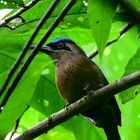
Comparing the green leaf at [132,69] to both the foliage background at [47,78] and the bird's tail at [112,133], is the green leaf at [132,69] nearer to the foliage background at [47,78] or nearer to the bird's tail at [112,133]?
the foliage background at [47,78]

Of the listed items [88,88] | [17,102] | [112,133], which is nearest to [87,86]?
[88,88]

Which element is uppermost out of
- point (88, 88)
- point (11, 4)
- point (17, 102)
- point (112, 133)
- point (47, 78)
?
point (11, 4)

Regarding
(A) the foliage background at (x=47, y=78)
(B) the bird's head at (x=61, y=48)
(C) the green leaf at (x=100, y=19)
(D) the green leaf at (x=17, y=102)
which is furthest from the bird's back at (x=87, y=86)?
(C) the green leaf at (x=100, y=19)

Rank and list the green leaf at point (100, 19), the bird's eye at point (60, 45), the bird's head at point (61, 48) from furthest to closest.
Result: the bird's eye at point (60, 45), the bird's head at point (61, 48), the green leaf at point (100, 19)

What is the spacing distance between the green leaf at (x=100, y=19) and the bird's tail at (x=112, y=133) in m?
1.52

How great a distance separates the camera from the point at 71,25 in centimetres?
289

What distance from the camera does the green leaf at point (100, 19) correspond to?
1893 mm

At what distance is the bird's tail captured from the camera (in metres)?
3.34

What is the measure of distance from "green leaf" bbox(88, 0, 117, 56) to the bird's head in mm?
1921

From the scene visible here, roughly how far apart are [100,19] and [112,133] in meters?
1.61

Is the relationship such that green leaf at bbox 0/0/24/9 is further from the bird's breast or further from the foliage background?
the bird's breast

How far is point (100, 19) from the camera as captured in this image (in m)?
1.89

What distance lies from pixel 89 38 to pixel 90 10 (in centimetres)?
86

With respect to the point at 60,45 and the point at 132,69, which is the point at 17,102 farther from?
the point at 60,45
